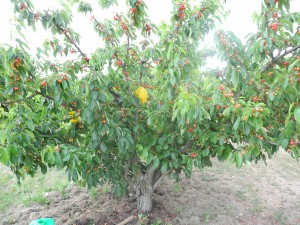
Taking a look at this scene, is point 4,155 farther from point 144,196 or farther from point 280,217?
point 280,217

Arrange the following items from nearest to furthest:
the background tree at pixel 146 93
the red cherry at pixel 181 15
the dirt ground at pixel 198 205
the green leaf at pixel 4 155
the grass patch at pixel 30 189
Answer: the green leaf at pixel 4 155
the background tree at pixel 146 93
the red cherry at pixel 181 15
the dirt ground at pixel 198 205
the grass patch at pixel 30 189

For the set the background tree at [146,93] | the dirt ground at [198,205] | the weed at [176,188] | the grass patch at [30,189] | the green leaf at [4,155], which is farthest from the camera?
the weed at [176,188]

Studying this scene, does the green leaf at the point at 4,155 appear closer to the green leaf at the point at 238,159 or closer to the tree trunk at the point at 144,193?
A: the green leaf at the point at 238,159

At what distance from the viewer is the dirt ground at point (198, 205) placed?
404 cm

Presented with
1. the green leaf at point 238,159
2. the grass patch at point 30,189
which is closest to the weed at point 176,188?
the grass patch at point 30,189

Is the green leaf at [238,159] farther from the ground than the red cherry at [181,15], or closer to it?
closer to it

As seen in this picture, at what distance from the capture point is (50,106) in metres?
2.78

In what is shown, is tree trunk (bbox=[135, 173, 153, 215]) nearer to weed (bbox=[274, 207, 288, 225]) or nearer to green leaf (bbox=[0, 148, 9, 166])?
weed (bbox=[274, 207, 288, 225])

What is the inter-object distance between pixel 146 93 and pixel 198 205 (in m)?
2.43

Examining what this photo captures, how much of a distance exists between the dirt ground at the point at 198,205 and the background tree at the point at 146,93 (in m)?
1.06

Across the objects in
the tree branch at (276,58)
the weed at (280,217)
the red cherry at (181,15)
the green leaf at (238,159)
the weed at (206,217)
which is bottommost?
the weed at (280,217)

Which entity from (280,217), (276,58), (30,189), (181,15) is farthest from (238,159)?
(30,189)

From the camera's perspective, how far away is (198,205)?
4.35 metres

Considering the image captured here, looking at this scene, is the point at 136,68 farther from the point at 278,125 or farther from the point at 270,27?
the point at 278,125
